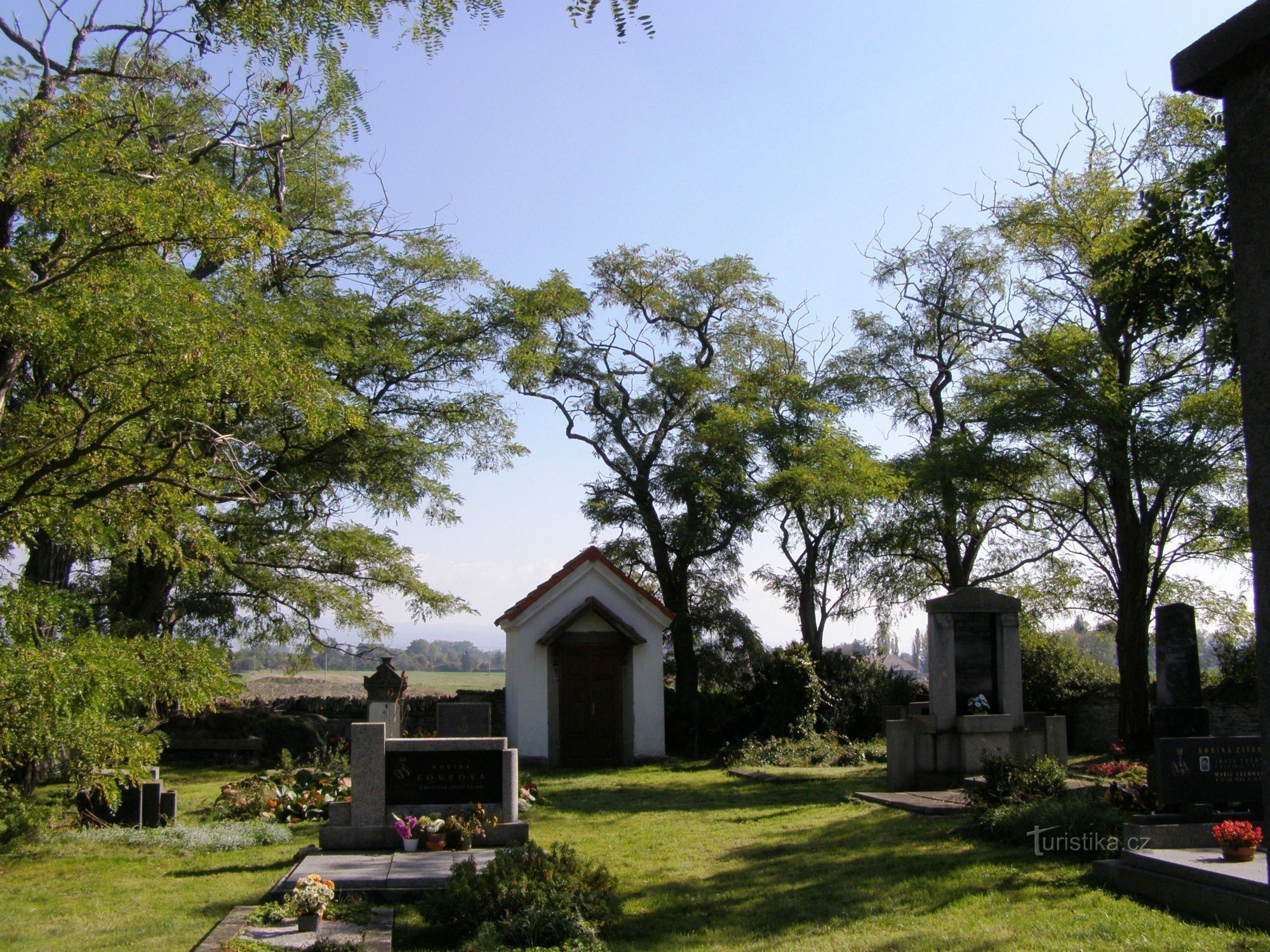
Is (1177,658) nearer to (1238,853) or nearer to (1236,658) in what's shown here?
(1238,853)

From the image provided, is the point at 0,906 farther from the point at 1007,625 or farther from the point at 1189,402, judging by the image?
the point at 1189,402

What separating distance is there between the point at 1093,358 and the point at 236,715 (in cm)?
2076

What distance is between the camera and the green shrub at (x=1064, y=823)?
927cm

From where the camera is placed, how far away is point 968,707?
1499cm

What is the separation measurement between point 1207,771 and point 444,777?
7897 millimetres

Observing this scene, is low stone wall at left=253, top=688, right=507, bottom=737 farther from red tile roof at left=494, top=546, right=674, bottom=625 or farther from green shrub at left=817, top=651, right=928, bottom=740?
green shrub at left=817, top=651, right=928, bottom=740

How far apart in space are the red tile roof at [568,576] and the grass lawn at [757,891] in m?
8.62

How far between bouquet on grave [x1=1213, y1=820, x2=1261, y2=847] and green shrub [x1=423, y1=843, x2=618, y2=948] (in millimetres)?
4981

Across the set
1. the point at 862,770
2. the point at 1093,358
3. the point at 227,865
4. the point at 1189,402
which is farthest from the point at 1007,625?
the point at 227,865

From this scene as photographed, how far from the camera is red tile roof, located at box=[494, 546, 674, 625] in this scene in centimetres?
2253

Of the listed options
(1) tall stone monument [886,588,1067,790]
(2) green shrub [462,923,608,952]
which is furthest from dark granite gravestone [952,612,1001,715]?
(2) green shrub [462,923,608,952]

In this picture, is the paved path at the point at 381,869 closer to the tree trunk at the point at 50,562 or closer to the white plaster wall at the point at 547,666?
the tree trunk at the point at 50,562

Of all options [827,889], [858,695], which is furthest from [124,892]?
[858,695]

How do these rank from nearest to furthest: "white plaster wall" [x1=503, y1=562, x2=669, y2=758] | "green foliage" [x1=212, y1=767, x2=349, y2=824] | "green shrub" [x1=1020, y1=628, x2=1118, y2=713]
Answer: "green foliage" [x1=212, y1=767, x2=349, y2=824] < "white plaster wall" [x1=503, y1=562, x2=669, y2=758] < "green shrub" [x1=1020, y1=628, x2=1118, y2=713]
